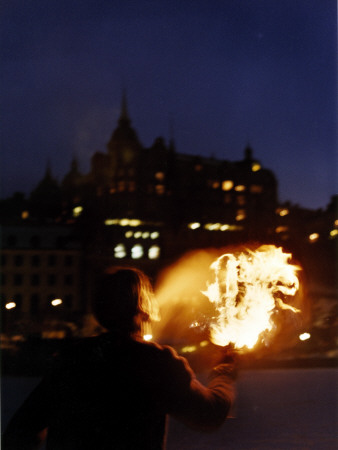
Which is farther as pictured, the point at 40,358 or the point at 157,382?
the point at 40,358

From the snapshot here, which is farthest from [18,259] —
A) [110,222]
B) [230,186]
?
[230,186]

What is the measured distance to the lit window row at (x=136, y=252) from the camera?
4816 centimetres

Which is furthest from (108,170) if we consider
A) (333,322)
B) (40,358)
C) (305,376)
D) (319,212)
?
(305,376)

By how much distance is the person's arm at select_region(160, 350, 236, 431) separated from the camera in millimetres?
1829

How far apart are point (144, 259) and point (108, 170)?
1824 centimetres

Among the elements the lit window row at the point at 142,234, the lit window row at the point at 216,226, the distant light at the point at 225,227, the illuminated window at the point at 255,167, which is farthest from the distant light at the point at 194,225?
the illuminated window at the point at 255,167

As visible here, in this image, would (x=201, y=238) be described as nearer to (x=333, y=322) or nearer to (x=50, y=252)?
(x=50, y=252)

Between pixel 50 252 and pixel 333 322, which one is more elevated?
pixel 50 252

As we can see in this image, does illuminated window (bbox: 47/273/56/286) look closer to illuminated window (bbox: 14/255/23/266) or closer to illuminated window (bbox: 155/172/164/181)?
illuminated window (bbox: 14/255/23/266)

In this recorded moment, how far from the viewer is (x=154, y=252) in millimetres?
49531

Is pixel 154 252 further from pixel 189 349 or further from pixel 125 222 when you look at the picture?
pixel 189 349

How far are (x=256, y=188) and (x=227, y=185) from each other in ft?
12.1

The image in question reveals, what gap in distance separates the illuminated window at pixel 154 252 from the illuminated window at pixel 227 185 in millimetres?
15495

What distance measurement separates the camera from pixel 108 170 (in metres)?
62.5
